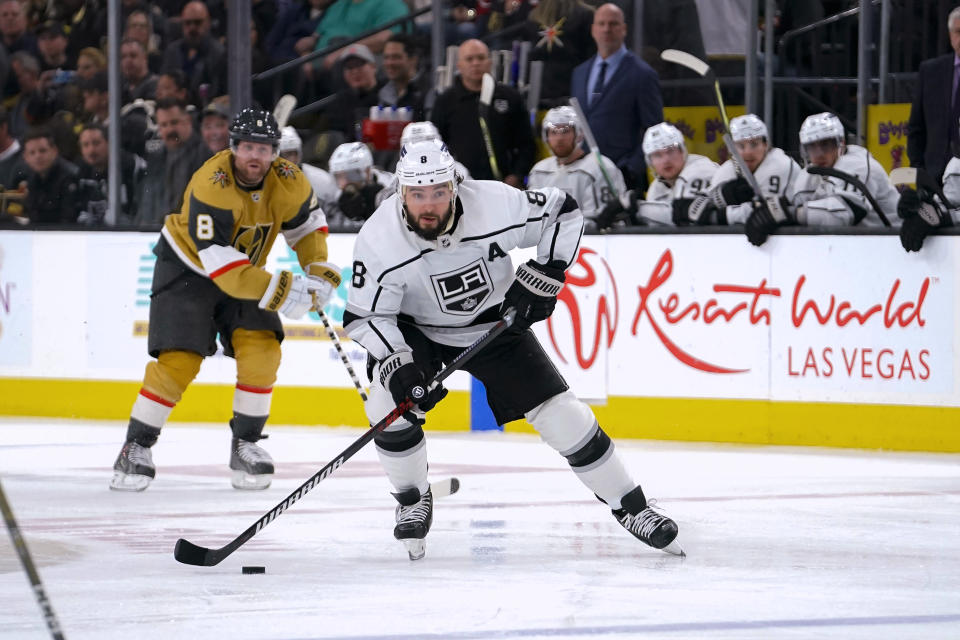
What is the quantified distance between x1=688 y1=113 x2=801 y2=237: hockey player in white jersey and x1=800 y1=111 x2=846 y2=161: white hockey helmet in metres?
0.19

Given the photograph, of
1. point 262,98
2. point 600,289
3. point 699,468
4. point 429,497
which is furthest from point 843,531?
point 262,98

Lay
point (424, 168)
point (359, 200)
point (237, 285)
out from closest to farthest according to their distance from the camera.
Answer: point (424, 168), point (237, 285), point (359, 200)

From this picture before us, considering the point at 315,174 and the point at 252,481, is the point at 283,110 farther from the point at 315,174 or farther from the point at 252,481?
the point at 252,481

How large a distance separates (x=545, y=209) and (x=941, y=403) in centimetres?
290

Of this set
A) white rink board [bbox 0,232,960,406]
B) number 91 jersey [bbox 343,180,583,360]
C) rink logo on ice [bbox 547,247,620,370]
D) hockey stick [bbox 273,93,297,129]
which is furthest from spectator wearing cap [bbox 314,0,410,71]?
number 91 jersey [bbox 343,180,583,360]

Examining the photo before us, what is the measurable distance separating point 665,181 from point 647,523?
355 centimetres

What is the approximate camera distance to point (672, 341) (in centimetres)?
738

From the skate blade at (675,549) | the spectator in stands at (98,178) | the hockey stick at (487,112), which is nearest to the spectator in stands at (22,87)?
the spectator in stands at (98,178)

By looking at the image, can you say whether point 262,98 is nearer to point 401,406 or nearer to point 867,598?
point 401,406

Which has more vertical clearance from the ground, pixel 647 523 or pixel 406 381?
pixel 406 381

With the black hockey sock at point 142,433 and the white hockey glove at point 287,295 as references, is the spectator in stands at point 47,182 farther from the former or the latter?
the white hockey glove at point 287,295

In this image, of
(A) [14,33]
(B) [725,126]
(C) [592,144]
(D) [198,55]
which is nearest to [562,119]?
(C) [592,144]

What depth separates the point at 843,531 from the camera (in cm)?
484

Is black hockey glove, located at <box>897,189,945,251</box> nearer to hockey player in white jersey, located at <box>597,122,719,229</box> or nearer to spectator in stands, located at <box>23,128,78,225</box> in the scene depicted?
hockey player in white jersey, located at <box>597,122,719,229</box>
